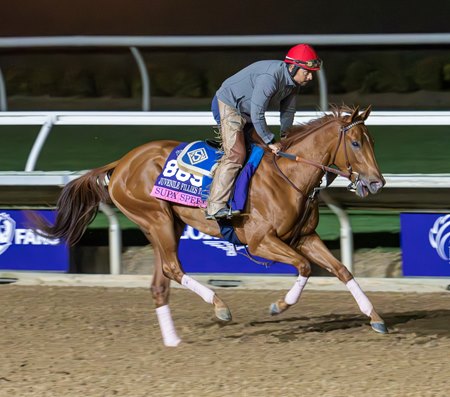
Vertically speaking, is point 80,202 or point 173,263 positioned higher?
point 80,202

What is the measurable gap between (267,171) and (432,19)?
6.93 meters

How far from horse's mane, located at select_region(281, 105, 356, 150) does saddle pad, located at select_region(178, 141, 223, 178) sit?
1.34ft

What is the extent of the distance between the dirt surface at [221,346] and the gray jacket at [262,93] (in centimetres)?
123

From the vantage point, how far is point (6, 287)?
818 centimetres

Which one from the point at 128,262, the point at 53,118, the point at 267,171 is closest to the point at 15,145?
the point at 53,118

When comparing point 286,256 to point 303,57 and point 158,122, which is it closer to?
point 303,57

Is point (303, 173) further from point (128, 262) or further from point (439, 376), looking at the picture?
point (128, 262)

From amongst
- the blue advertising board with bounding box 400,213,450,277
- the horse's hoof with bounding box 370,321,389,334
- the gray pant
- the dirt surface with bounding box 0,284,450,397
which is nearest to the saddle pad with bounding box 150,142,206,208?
the gray pant

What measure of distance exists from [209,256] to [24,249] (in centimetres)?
142

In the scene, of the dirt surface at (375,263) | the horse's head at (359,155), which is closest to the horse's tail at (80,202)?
the horse's head at (359,155)

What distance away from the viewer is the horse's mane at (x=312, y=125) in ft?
20.7

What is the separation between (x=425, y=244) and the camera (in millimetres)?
7738

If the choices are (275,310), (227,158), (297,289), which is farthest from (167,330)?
(227,158)

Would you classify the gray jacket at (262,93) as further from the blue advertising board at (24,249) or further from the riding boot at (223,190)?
the blue advertising board at (24,249)
